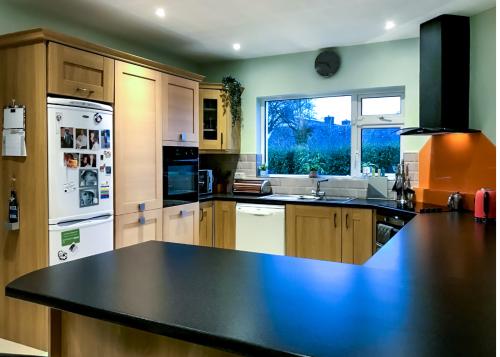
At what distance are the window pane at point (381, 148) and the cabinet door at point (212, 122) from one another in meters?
1.54

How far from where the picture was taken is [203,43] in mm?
4234

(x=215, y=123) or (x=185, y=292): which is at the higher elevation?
(x=215, y=123)

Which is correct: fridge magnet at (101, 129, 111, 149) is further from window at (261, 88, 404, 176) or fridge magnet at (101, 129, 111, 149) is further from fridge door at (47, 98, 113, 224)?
window at (261, 88, 404, 176)

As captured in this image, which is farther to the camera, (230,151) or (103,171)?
(230,151)

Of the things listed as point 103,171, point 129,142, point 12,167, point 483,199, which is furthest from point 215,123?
point 483,199

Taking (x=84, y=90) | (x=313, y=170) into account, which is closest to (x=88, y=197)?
(x=84, y=90)

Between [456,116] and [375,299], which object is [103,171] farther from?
[456,116]

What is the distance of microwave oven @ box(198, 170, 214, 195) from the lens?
469 cm

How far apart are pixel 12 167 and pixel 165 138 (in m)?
1.26

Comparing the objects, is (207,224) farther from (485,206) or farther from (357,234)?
(485,206)

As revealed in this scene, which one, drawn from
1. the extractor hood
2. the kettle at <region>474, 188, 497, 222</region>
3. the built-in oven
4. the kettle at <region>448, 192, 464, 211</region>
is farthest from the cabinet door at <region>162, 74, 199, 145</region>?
the kettle at <region>474, 188, 497, 222</region>

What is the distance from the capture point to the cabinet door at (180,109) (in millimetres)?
3727

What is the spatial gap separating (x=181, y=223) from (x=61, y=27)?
194 centimetres

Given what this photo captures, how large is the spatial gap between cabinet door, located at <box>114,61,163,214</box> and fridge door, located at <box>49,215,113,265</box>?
207 millimetres
